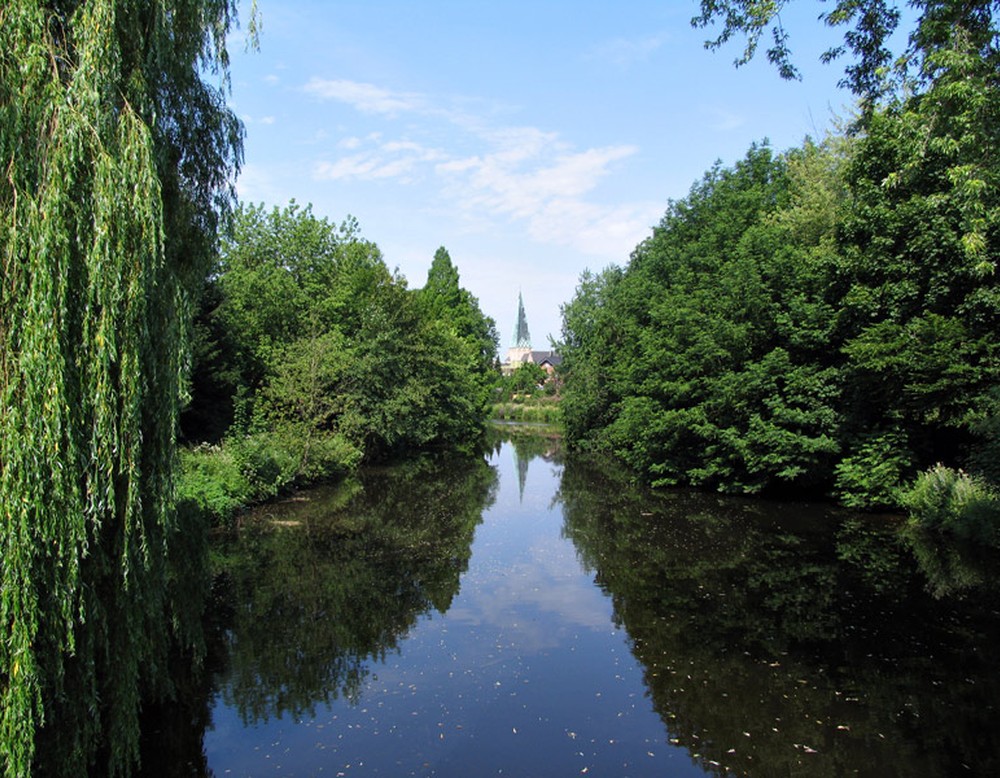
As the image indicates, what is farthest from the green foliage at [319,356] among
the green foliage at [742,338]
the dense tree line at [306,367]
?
the green foliage at [742,338]

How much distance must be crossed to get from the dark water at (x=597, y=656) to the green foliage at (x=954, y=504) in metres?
1.02

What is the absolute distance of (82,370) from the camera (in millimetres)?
5621

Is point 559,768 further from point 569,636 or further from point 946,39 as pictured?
point 946,39

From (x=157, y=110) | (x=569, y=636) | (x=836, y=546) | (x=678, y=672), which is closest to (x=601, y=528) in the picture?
(x=836, y=546)

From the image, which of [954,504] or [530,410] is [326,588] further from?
[530,410]

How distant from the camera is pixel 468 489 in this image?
29156 mm

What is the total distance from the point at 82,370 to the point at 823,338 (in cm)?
2277

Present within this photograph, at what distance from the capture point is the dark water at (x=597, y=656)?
8.00 metres

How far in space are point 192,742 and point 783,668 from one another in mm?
A: 8229

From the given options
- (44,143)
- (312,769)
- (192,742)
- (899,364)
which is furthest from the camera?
(899,364)

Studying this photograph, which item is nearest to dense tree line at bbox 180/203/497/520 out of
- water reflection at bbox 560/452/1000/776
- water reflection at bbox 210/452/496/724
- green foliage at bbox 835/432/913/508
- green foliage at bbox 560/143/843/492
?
water reflection at bbox 210/452/496/724

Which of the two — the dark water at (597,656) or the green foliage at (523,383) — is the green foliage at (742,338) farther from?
the green foliage at (523,383)

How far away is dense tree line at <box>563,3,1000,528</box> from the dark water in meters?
3.79

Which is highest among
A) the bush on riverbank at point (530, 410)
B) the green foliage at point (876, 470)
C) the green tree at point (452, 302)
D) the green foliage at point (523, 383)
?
the green tree at point (452, 302)
